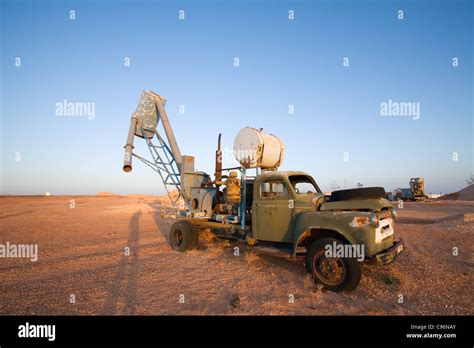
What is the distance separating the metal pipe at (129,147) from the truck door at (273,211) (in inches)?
207

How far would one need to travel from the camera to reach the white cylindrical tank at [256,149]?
739 cm

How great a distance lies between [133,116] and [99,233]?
5689mm

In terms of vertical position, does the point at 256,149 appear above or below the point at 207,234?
above

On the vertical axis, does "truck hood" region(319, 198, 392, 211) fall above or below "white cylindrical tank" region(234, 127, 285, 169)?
below

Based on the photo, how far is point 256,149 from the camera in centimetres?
734

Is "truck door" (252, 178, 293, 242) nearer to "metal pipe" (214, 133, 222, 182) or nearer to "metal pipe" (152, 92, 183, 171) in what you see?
"metal pipe" (214, 133, 222, 182)

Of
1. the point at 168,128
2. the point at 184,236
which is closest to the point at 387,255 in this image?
the point at 184,236

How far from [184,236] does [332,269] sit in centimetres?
480

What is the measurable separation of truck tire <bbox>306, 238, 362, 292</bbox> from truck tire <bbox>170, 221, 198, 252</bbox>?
4239mm

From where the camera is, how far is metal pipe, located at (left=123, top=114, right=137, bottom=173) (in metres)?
9.31

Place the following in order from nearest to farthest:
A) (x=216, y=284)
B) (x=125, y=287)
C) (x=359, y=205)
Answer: (x=359, y=205) < (x=125, y=287) < (x=216, y=284)

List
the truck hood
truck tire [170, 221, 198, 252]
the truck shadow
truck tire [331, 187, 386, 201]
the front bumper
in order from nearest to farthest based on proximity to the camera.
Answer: the truck shadow < the front bumper < the truck hood < truck tire [331, 187, 386, 201] < truck tire [170, 221, 198, 252]

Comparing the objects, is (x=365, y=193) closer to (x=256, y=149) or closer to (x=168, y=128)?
(x=256, y=149)

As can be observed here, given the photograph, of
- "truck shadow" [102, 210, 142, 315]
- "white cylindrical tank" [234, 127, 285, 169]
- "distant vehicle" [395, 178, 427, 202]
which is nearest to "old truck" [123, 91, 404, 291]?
"white cylindrical tank" [234, 127, 285, 169]
